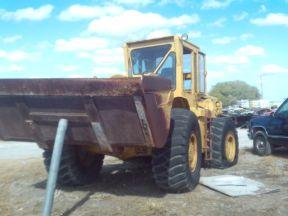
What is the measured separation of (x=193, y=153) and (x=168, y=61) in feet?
5.78

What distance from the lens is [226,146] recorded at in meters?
9.95

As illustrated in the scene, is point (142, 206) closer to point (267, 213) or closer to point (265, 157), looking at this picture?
point (267, 213)

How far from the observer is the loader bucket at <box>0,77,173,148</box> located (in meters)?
5.72

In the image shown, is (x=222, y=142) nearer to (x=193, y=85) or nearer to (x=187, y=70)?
(x=193, y=85)

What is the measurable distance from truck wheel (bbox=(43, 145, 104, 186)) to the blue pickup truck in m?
5.27

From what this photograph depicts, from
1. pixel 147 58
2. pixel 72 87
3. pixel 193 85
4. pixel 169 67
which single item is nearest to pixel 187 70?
pixel 193 85

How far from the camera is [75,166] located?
7797mm

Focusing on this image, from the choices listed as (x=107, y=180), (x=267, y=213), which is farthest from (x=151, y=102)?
(x=107, y=180)

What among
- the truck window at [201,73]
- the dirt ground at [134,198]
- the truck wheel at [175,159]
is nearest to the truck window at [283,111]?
the dirt ground at [134,198]

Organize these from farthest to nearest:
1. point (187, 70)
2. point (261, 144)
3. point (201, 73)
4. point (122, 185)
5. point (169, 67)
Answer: point (261, 144), point (201, 73), point (187, 70), point (169, 67), point (122, 185)

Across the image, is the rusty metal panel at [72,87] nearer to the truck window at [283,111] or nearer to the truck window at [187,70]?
the truck window at [187,70]

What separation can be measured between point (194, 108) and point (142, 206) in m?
2.95

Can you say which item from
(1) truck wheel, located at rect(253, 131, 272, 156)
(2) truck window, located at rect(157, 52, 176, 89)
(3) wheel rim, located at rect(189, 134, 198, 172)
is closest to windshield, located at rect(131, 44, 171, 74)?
Result: (2) truck window, located at rect(157, 52, 176, 89)

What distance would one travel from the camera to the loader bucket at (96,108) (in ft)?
18.8
